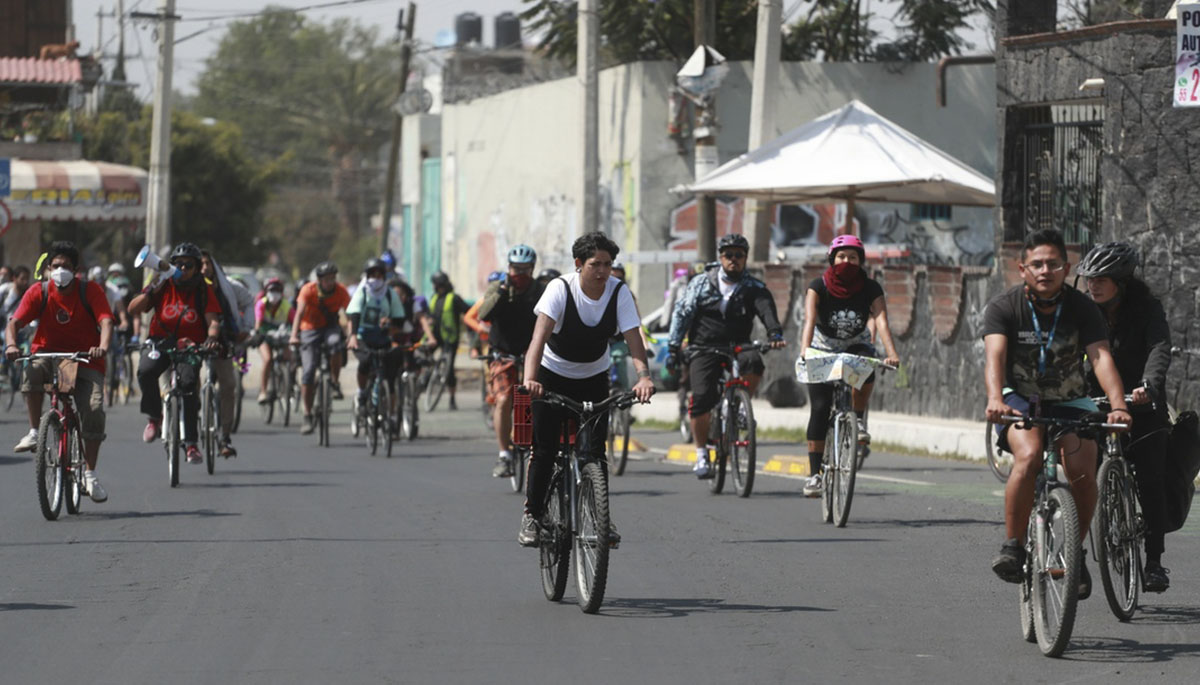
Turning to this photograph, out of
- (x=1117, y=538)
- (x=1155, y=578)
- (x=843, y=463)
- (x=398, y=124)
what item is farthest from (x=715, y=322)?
(x=398, y=124)

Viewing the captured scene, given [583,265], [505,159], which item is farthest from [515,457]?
[505,159]

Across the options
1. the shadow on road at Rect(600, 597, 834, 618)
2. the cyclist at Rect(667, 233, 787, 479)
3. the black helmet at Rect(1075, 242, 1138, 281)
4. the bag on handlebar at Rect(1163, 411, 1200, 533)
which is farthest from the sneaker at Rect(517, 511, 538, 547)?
the cyclist at Rect(667, 233, 787, 479)

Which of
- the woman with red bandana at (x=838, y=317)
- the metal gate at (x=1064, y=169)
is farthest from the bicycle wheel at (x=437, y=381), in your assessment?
the woman with red bandana at (x=838, y=317)

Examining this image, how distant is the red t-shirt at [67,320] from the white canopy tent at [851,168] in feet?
30.5

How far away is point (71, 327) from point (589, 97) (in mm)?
13210

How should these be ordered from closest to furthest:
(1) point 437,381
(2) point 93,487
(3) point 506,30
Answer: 1. (2) point 93,487
2. (1) point 437,381
3. (3) point 506,30

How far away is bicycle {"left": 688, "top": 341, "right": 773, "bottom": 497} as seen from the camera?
14.0 metres

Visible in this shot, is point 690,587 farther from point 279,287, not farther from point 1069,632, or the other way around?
point 279,287

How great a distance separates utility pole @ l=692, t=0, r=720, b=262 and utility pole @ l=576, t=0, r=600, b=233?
141 centimetres

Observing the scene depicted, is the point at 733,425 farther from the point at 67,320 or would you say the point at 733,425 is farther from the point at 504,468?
the point at 67,320

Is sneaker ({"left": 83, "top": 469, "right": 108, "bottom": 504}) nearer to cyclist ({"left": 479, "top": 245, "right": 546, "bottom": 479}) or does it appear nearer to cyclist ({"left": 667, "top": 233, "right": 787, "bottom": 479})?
cyclist ({"left": 479, "top": 245, "right": 546, "bottom": 479})

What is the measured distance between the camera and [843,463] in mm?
12414

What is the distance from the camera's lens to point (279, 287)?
24453 millimetres

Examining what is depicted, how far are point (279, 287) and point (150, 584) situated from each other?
48.8ft
